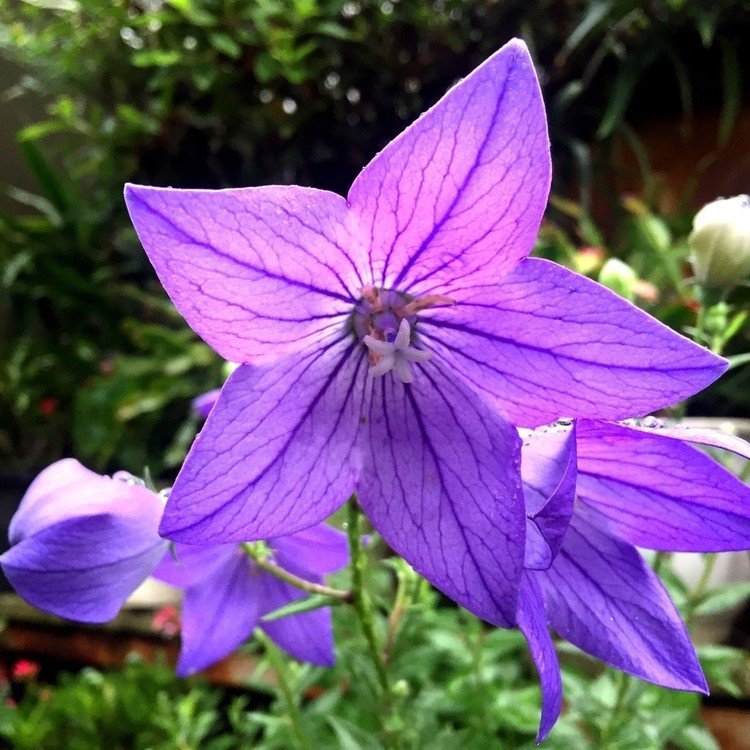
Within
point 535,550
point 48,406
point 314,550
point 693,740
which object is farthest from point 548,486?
point 48,406

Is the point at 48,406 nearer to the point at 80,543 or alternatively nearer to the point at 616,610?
the point at 80,543

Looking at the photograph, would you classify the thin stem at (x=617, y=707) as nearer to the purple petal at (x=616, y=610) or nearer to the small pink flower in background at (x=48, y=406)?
the purple petal at (x=616, y=610)

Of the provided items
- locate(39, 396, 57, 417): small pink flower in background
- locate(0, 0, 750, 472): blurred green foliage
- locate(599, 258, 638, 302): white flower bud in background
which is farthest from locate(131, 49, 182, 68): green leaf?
locate(599, 258, 638, 302): white flower bud in background

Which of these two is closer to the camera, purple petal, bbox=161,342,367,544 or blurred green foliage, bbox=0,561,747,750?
purple petal, bbox=161,342,367,544

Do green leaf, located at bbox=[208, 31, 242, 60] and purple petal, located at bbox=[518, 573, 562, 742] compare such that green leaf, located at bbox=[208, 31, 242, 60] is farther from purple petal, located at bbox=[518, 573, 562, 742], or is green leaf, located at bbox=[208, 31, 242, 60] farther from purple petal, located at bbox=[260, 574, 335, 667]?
purple petal, located at bbox=[518, 573, 562, 742]

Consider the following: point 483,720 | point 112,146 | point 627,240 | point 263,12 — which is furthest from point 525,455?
point 112,146

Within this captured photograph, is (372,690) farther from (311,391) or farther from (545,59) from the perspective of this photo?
(545,59)
